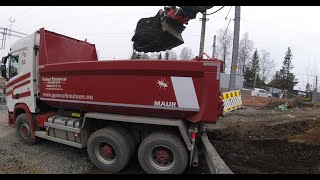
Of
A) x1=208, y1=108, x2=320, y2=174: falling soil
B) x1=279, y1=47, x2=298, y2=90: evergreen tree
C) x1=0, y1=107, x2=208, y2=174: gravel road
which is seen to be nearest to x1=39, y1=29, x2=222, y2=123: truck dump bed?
x1=0, y1=107, x2=208, y2=174: gravel road

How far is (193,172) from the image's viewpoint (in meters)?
5.66

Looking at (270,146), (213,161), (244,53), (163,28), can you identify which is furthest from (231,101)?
(244,53)

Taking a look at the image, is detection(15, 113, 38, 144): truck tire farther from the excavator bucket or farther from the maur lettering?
the maur lettering

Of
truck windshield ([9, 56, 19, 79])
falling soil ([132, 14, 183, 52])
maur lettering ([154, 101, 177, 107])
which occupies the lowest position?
maur lettering ([154, 101, 177, 107])

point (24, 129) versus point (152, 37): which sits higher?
point (152, 37)

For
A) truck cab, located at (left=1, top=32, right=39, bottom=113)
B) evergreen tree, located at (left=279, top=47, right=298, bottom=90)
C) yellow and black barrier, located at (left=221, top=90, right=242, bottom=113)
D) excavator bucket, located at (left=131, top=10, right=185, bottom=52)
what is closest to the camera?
A: excavator bucket, located at (left=131, top=10, right=185, bottom=52)

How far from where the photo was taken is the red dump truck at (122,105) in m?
5.09

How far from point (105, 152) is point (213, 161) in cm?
223

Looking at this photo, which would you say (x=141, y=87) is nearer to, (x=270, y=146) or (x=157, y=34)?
(x=157, y=34)

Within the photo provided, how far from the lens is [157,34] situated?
20.8 feet

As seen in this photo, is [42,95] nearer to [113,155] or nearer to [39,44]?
[39,44]

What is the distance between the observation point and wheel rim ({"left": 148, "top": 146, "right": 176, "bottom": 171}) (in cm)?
538

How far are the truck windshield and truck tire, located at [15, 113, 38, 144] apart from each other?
116 cm

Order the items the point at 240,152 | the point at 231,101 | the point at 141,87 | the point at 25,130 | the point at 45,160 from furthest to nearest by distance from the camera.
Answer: the point at 231,101
the point at 25,130
the point at 240,152
the point at 45,160
the point at 141,87
